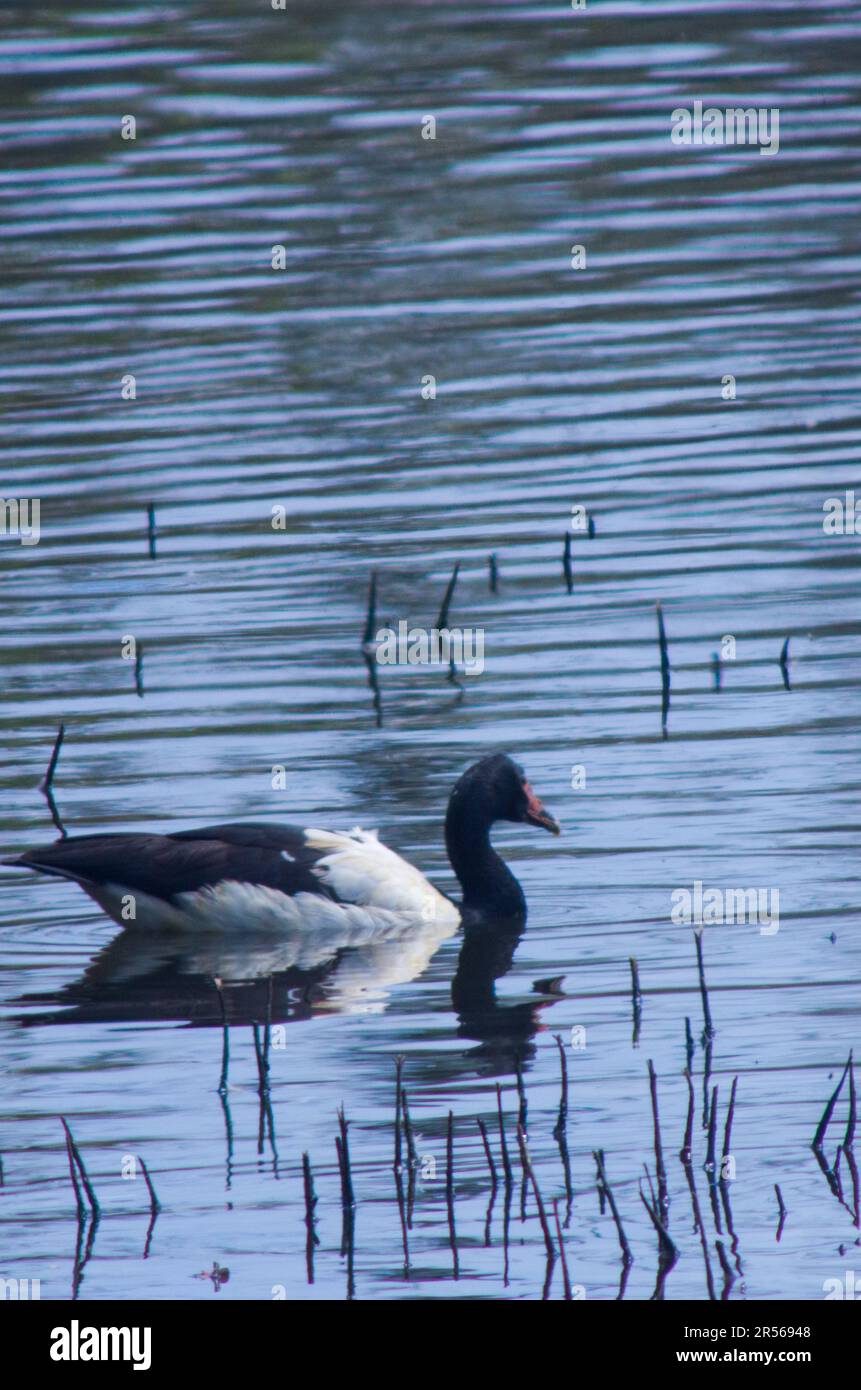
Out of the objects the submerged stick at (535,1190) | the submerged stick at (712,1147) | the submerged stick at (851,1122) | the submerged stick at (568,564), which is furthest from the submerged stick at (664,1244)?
the submerged stick at (568,564)

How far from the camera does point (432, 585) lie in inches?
578

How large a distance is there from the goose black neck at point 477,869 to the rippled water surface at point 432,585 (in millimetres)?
212

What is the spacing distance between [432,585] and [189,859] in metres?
4.18

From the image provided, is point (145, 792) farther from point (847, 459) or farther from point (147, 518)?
point (847, 459)

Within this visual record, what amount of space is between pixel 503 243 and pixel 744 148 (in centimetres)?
336

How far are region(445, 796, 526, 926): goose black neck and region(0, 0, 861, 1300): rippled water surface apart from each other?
0.21 meters

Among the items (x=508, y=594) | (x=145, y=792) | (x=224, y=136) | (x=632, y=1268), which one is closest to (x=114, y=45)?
(x=224, y=136)

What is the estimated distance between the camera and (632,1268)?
713 cm

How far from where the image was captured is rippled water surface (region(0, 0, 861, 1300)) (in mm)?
8086

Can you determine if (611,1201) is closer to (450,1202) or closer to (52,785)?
(450,1202)

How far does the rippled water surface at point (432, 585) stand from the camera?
809 cm

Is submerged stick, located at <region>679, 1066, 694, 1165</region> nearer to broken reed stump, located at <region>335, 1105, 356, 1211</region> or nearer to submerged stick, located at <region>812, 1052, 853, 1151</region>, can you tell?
submerged stick, located at <region>812, 1052, 853, 1151</region>

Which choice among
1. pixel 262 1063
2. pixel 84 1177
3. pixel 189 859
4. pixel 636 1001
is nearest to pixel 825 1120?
pixel 636 1001

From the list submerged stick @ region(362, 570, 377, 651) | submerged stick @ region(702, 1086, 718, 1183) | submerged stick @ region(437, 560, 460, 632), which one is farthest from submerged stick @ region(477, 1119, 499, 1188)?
submerged stick @ region(362, 570, 377, 651)
